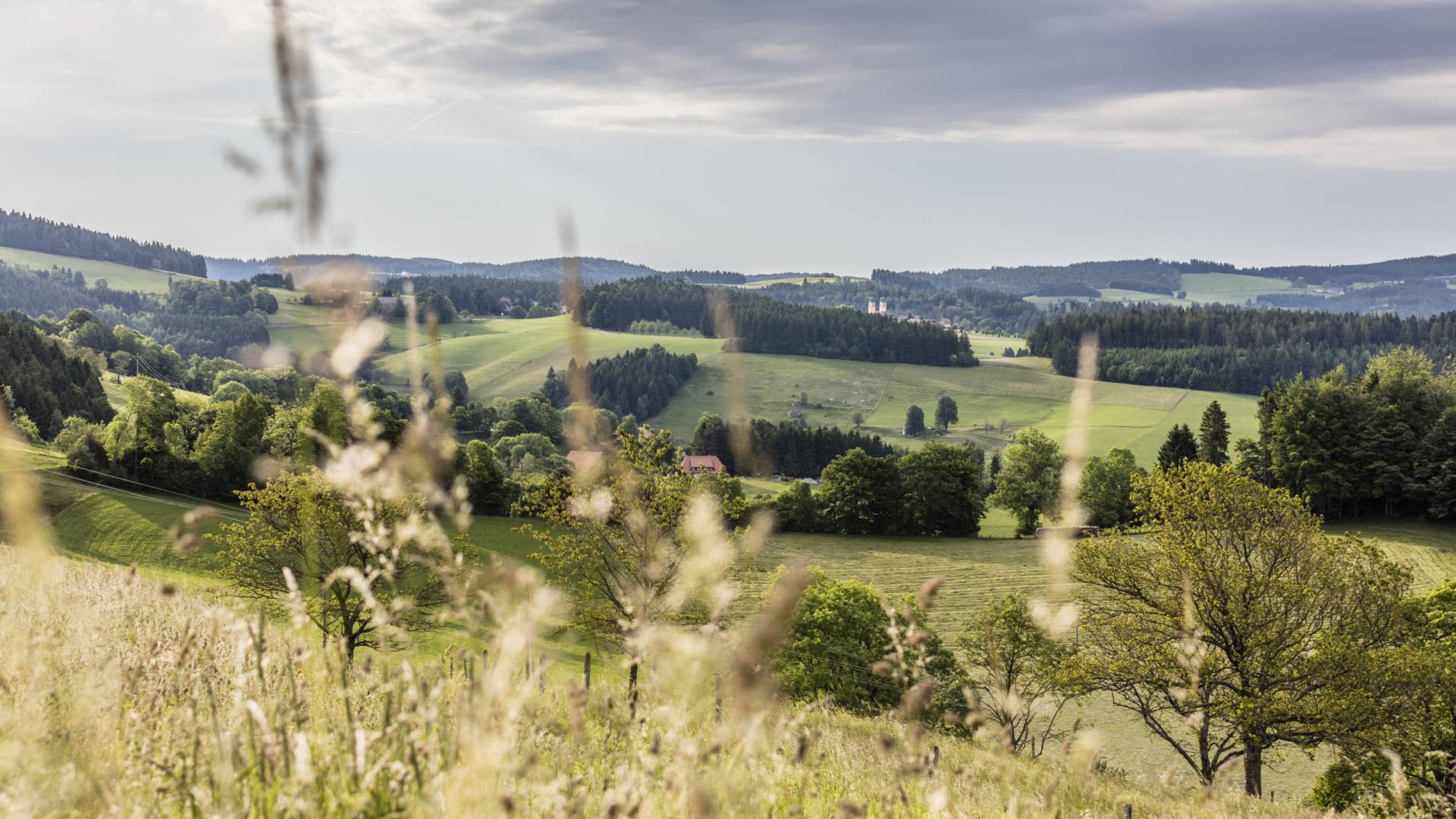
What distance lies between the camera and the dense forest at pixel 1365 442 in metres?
77.1

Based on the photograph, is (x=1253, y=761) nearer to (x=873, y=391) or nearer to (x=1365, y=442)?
(x=1365, y=442)

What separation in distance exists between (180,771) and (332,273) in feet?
5.22

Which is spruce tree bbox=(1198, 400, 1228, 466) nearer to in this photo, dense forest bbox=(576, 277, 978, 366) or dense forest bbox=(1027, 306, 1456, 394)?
dense forest bbox=(1027, 306, 1456, 394)

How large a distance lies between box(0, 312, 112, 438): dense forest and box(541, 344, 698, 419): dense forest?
66.8 m

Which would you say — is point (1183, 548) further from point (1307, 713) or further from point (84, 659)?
point (84, 659)

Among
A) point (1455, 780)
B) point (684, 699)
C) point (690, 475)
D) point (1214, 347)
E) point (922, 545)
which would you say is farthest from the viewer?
point (1214, 347)

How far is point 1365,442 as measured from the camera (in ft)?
259

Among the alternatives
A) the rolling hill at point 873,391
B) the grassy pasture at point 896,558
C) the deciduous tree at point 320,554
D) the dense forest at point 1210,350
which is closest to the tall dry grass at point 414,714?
the deciduous tree at point 320,554

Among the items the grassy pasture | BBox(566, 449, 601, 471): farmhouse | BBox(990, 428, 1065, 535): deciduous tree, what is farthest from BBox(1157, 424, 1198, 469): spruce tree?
BBox(566, 449, 601, 471): farmhouse

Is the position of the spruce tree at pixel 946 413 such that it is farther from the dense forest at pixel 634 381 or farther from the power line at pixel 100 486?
the power line at pixel 100 486

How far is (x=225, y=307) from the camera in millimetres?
185125

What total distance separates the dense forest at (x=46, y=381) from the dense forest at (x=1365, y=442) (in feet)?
347

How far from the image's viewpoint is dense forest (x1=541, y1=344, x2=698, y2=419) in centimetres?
15775

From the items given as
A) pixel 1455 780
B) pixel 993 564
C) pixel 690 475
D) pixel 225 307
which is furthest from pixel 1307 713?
pixel 225 307
